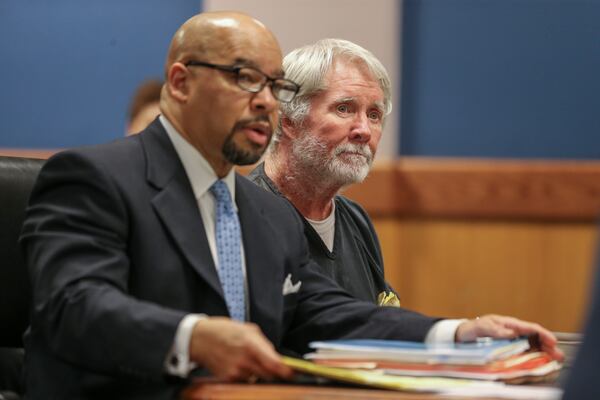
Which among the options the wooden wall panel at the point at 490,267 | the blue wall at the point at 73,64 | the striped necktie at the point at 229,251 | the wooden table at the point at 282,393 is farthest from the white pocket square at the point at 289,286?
the blue wall at the point at 73,64

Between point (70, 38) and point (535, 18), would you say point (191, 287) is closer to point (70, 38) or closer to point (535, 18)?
point (535, 18)

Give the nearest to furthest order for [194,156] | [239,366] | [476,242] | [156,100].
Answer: [239,366] → [194,156] → [156,100] → [476,242]

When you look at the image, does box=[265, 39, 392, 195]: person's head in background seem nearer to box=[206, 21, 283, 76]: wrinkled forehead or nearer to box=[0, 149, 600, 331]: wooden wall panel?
box=[206, 21, 283, 76]: wrinkled forehead

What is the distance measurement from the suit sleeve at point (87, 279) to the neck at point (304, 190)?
3.32 feet

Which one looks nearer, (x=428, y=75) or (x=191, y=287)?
(x=191, y=287)

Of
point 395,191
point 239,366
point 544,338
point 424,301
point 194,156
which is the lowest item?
point 424,301

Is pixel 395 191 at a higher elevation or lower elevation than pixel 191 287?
lower

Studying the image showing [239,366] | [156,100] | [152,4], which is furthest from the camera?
[152,4]

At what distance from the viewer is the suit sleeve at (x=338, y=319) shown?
2.18m

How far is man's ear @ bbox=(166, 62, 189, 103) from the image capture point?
6.70 feet

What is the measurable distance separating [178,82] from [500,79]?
3255 mm

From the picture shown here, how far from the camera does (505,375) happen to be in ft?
5.99

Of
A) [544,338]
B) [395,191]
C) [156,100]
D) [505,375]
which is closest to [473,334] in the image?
[544,338]

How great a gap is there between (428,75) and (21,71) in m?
2.13
